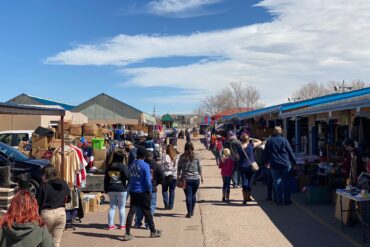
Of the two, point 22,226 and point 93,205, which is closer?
point 22,226

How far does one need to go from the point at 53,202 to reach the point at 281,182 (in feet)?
19.6

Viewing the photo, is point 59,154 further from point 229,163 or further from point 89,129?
point 89,129

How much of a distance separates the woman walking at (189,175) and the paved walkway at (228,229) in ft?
1.19

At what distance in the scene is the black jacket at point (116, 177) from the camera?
8.20m

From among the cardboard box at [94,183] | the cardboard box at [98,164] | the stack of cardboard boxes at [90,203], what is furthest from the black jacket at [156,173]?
the cardboard box at [98,164]

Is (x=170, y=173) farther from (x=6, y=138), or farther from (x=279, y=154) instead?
(x=6, y=138)

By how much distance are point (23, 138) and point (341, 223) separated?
14.3 metres

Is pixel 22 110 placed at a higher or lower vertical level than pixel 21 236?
higher

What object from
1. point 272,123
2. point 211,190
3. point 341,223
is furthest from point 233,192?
point 272,123

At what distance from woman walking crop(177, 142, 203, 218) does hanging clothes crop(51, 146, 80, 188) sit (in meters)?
2.13

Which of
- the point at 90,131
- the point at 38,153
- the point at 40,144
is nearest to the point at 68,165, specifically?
the point at 38,153

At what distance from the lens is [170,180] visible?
10.3m

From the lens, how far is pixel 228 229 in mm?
8375

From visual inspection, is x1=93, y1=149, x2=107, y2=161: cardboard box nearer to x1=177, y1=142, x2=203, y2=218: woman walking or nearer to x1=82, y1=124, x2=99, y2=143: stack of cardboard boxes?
x1=82, y1=124, x2=99, y2=143: stack of cardboard boxes
